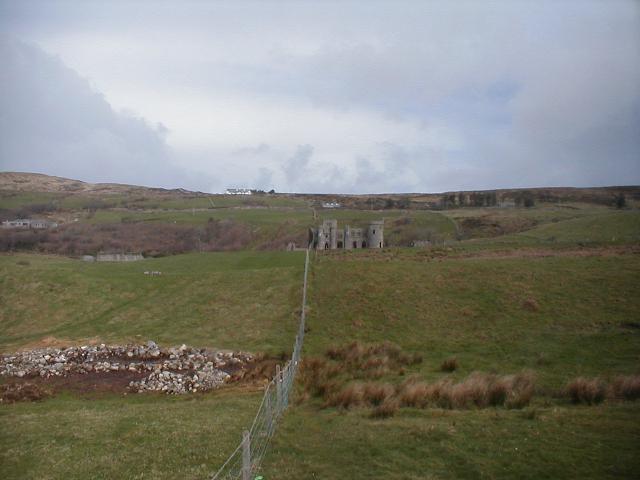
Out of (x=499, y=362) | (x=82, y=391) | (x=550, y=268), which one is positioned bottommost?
(x=82, y=391)

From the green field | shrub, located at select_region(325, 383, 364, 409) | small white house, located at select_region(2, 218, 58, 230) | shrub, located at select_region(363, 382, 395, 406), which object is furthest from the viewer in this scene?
small white house, located at select_region(2, 218, 58, 230)

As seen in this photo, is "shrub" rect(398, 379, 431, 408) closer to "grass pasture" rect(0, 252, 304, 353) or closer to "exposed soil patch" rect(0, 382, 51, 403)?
"grass pasture" rect(0, 252, 304, 353)

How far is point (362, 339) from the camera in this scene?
91.6 feet

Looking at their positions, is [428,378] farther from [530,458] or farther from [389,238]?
[389,238]

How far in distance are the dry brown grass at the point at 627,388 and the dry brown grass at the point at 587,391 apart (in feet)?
0.99

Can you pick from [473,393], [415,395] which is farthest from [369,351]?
[473,393]

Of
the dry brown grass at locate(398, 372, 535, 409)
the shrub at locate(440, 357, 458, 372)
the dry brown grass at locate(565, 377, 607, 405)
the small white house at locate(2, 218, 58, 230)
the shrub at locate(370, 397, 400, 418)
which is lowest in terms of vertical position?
the shrub at locate(440, 357, 458, 372)

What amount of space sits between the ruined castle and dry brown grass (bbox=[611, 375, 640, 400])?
37725 millimetres

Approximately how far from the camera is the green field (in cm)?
1180

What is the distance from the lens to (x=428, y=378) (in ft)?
66.5

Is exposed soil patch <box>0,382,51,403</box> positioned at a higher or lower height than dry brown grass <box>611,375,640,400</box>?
lower

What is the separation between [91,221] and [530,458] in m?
107

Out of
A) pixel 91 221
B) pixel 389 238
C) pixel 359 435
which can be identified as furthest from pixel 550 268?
pixel 91 221

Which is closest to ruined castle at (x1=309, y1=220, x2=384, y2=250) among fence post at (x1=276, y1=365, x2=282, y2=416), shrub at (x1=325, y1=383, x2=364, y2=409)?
shrub at (x1=325, y1=383, x2=364, y2=409)
